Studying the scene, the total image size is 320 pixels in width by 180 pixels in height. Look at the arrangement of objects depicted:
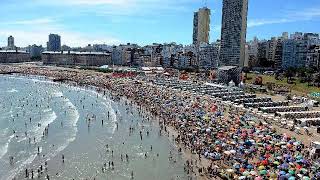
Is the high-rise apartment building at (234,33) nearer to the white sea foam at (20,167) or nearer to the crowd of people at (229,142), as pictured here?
the crowd of people at (229,142)

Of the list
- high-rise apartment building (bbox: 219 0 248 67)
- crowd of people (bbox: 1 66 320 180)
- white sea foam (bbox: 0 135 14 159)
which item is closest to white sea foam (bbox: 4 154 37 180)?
white sea foam (bbox: 0 135 14 159)

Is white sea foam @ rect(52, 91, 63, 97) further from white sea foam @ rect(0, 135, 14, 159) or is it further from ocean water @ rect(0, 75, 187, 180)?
white sea foam @ rect(0, 135, 14, 159)

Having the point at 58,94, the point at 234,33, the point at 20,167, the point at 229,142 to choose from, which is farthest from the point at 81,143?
the point at 234,33

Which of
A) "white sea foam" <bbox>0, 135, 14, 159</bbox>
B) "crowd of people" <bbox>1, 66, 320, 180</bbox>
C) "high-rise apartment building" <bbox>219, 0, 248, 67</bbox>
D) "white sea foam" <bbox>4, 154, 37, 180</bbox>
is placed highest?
"high-rise apartment building" <bbox>219, 0, 248, 67</bbox>

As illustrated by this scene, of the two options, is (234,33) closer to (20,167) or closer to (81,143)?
(81,143)

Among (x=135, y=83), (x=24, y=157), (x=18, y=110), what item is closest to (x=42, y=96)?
(x=18, y=110)
